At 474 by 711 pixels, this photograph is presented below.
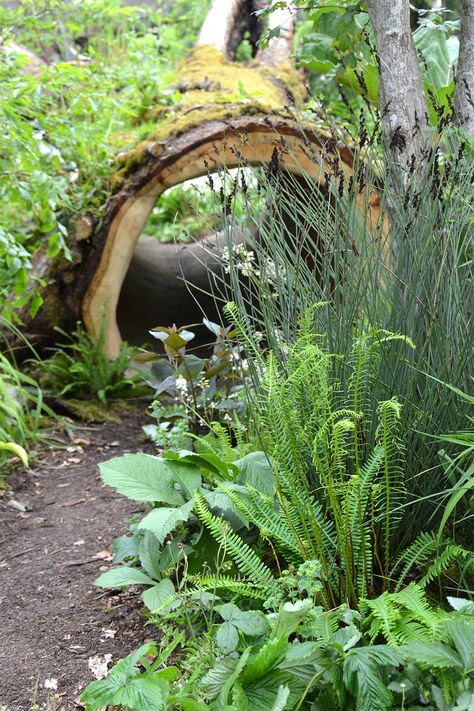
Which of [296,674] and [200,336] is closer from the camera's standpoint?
[296,674]

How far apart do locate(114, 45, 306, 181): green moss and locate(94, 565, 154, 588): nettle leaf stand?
2.63 meters

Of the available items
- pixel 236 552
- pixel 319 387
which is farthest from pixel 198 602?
pixel 319 387

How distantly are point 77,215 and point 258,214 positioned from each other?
2146 millimetres

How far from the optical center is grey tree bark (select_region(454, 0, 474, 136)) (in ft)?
9.39

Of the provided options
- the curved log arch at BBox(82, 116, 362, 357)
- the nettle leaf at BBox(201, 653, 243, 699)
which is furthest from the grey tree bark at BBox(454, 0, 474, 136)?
the nettle leaf at BBox(201, 653, 243, 699)

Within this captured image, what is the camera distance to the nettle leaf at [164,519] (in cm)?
216

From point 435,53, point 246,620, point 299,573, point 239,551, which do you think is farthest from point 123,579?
point 435,53

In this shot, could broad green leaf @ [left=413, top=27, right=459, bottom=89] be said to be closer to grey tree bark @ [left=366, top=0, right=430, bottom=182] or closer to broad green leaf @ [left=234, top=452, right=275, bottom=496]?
grey tree bark @ [left=366, top=0, right=430, bottom=182]

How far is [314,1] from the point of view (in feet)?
9.92

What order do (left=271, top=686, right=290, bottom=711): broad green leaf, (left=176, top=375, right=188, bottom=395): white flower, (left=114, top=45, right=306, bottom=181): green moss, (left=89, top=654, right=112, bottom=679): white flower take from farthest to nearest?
1. (left=114, top=45, right=306, bottom=181): green moss
2. (left=176, top=375, right=188, bottom=395): white flower
3. (left=89, top=654, right=112, bottom=679): white flower
4. (left=271, top=686, right=290, bottom=711): broad green leaf

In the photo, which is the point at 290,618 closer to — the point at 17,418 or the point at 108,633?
the point at 108,633

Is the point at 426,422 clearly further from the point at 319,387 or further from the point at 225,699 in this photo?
the point at 225,699

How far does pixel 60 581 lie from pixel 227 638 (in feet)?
3.46

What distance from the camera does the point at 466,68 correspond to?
113 inches
